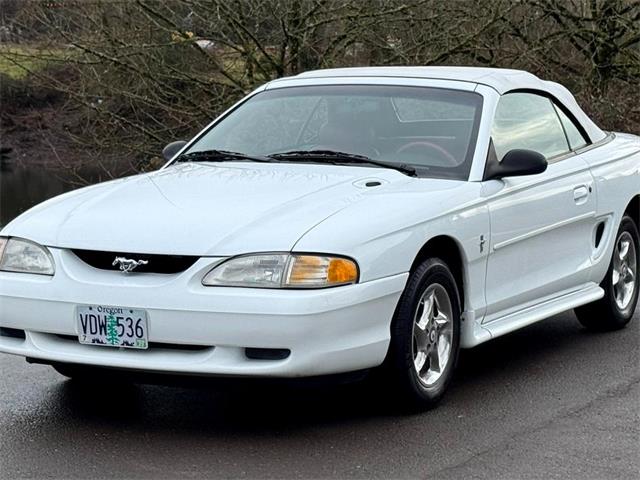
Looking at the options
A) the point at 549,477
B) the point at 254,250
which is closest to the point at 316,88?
the point at 254,250

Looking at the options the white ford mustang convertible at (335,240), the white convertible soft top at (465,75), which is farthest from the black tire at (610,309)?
the white convertible soft top at (465,75)

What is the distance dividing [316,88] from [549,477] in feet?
9.50

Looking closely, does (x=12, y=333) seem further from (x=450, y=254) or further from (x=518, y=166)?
(x=518, y=166)

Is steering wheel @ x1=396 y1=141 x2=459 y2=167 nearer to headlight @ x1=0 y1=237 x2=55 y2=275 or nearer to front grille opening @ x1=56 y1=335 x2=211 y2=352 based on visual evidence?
front grille opening @ x1=56 y1=335 x2=211 y2=352

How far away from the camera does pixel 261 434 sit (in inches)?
194

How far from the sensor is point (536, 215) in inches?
241

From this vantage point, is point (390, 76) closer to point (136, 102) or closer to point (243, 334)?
point (243, 334)

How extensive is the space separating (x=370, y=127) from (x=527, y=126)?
40.6 inches

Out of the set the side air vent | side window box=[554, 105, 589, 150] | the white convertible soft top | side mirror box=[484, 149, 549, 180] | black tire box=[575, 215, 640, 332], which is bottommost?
black tire box=[575, 215, 640, 332]

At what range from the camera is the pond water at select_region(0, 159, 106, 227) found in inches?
1014

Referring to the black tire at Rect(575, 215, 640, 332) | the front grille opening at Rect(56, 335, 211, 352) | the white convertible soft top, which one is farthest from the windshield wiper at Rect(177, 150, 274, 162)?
the black tire at Rect(575, 215, 640, 332)

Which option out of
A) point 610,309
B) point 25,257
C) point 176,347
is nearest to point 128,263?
point 176,347

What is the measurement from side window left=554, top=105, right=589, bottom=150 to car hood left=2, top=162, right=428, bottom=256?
1797 millimetres

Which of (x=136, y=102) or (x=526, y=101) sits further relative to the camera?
(x=136, y=102)
